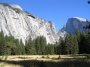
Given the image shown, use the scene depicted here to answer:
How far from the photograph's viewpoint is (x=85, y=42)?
396 ft

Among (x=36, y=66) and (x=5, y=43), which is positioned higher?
(x=5, y=43)

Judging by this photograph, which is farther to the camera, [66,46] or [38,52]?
[38,52]

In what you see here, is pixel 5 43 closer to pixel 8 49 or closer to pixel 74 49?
pixel 8 49

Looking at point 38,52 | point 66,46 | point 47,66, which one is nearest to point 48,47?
point 38,52

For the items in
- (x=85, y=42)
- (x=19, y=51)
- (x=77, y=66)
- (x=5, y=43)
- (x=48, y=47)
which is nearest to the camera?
(x=77, y=66)

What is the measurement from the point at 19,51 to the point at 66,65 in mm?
118589

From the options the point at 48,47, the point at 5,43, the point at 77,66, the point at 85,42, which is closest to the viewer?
the point at 77,66

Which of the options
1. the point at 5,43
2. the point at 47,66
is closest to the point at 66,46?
the point at 5,43

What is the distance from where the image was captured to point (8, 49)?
127375mm

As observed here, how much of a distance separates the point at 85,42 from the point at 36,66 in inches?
3920

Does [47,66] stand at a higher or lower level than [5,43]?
lower

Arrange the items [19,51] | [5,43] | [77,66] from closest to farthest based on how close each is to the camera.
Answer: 1. [77,66]
2. [5,43]
3. [19,51]

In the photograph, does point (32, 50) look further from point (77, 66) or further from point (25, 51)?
point (77, 66)

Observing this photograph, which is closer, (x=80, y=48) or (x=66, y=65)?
(x=66, y=65)
